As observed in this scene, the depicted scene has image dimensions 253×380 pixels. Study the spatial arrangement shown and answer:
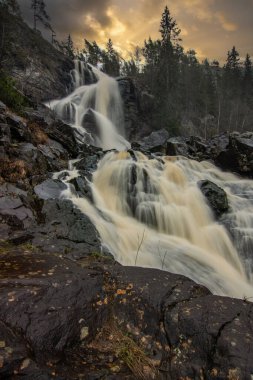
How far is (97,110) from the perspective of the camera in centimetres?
3616

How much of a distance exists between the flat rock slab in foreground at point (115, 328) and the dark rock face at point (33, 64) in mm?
33248

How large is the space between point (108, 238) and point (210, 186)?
6.85 metres

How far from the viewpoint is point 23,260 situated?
4426mm

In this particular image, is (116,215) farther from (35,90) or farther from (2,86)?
(35,90)

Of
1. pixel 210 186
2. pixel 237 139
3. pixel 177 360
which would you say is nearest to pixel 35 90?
pixel 237 139

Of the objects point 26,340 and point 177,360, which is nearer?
point 26,340

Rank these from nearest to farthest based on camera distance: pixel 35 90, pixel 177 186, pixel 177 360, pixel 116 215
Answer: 1. pixel 177 360
2. pixel 116 215
3. pixel 177 186
4. pixel 35 90

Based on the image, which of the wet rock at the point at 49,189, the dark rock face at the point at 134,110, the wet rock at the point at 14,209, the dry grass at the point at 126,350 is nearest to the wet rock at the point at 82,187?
the wet rock at the point at 49,189

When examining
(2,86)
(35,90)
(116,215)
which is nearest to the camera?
(116,215)

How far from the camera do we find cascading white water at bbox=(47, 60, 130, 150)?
31750 millimetres

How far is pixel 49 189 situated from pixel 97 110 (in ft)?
90.8

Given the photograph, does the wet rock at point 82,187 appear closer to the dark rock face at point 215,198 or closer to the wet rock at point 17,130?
the wet rock at point 17,130

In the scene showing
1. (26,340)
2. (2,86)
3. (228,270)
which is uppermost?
(2,86)

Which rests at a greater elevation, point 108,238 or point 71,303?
point 71,303
